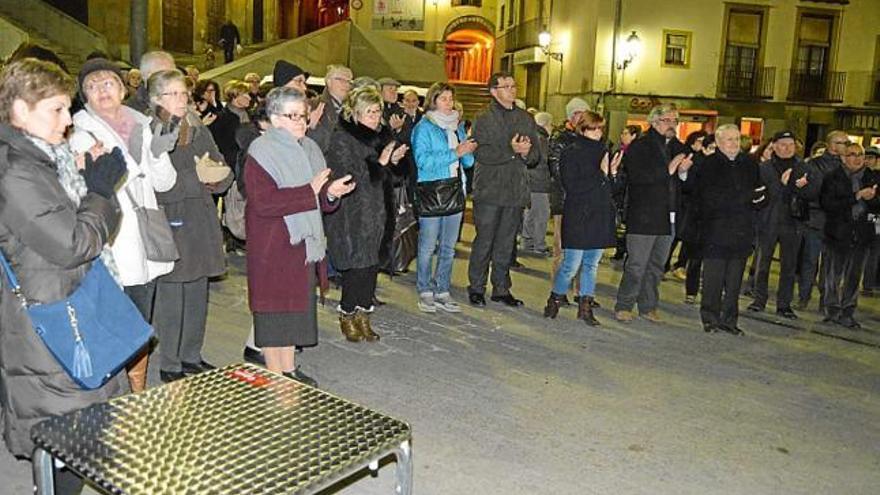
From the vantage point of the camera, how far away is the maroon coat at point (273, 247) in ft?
14.1

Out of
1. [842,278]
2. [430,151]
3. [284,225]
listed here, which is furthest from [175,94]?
[842,278]

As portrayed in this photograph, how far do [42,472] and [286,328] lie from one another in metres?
2.22

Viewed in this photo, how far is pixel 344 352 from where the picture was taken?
5.74m

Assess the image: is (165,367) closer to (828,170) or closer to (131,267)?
(131,267)

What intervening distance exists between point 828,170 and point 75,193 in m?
7.20

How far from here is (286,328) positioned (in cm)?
450

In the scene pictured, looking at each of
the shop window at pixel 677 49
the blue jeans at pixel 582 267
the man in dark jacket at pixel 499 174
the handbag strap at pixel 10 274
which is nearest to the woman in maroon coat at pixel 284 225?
the handbag strap at pixel 10 274

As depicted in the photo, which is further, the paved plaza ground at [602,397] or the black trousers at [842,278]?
the black trousers at [842,278]

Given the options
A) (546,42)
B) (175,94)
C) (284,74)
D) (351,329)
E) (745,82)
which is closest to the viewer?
(175,94)

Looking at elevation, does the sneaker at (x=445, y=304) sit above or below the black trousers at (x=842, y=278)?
below

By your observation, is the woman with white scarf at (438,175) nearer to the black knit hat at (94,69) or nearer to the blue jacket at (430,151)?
the blue jacket at (430,151)

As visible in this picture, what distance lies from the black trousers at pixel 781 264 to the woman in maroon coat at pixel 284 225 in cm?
512

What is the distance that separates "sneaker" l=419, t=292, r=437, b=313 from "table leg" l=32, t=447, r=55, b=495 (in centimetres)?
476

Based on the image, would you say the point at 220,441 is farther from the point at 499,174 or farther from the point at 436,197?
the point at 499,174
